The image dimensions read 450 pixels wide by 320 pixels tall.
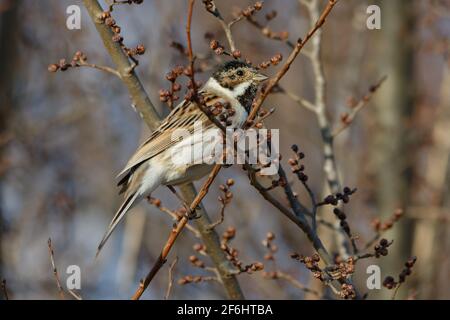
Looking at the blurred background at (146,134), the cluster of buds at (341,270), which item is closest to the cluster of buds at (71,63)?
the cluster of buds at (341,270)

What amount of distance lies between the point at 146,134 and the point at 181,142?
2.16m

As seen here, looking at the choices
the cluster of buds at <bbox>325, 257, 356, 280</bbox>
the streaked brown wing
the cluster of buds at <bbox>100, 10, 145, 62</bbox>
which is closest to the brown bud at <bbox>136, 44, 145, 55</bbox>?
the cluster of buds at <bbox>100, 10, 145, 62</bbox>

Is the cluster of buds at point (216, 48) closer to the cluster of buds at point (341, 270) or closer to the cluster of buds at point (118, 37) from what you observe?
the cluster of buds at point (118, 37)

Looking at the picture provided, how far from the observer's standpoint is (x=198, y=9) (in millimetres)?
11234

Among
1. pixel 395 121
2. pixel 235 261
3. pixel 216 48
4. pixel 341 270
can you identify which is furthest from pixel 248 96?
pixel 395 121

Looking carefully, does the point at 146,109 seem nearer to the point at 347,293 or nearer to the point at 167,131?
the point at 167,131

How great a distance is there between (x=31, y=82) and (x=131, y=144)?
1427 mm

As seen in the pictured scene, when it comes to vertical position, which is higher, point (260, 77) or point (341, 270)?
point (260, 77)

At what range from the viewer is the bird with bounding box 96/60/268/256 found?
5.27 meters

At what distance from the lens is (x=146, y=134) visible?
25.0ft

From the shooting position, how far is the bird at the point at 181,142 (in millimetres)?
5273

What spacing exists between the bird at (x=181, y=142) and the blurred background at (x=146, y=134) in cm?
161

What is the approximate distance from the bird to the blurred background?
1.61 meters

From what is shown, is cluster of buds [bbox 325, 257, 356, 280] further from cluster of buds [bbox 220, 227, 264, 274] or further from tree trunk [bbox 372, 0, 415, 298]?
tree trunk [bbox 372, 0, 415, 298]
